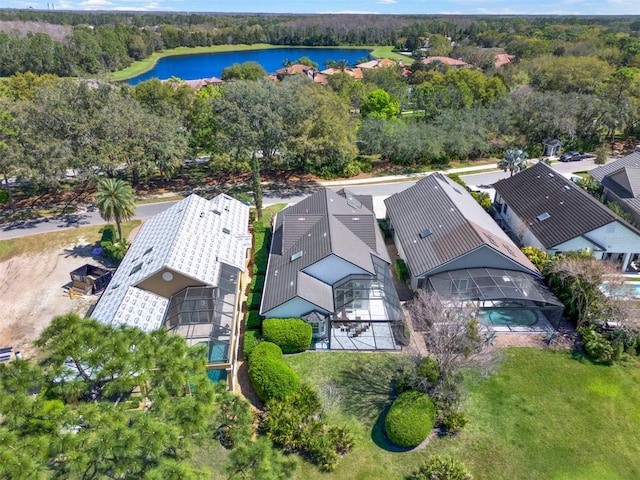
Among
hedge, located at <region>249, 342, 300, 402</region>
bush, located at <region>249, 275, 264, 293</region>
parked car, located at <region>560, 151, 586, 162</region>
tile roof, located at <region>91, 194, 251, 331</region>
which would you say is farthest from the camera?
parked car, located at <region>560, 151, 586, 162</region>

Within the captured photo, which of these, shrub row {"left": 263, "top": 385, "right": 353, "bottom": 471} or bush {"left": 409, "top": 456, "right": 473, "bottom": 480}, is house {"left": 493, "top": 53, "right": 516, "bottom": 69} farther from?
bush {"left": 409, "top": 456, "right": 473, "bottom": 480}

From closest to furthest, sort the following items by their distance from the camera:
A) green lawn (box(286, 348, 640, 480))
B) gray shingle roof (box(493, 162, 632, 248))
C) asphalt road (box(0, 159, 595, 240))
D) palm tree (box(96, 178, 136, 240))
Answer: green lawn (box(286, 348, 640, 480))
gray shingle roof (box(493, 162, 632, 248))
palm tree (box(96, 178, 136, 240))
asphalt road (box(0, 159, 595, 240))

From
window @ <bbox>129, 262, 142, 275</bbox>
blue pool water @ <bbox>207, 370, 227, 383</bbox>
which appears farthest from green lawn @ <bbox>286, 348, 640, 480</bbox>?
window @ <bbox>129, 262, 142, 275</bbox>

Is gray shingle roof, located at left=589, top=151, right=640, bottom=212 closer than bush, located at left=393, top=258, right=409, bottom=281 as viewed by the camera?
No

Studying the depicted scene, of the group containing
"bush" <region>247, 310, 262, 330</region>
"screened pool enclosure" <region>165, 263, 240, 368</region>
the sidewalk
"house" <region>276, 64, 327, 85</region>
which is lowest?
the sidewalk

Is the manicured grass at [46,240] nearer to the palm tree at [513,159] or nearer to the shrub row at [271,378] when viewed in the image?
the shrub row at [271,378]

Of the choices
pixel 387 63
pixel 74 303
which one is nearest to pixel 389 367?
pixel 74 303

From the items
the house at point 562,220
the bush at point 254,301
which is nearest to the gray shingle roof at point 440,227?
the house at point 562,220
